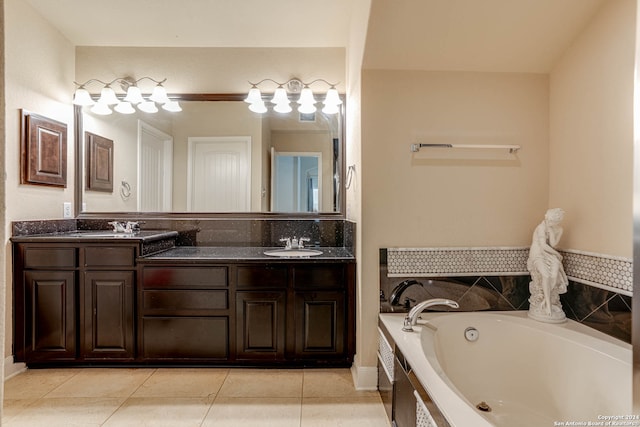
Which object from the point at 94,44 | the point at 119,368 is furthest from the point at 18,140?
the point at 119,368

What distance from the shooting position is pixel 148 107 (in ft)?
9.27

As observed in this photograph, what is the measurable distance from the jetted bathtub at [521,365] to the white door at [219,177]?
5.25ft

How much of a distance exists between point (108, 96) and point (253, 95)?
1209mm

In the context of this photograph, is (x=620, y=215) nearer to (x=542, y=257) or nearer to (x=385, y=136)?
(x=542, y=257)

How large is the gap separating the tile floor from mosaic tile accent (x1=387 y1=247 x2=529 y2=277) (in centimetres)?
81

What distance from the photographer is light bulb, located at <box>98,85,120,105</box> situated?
8.98 ft

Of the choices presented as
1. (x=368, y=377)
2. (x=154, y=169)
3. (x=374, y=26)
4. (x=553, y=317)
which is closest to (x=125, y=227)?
(x=154, y=169)

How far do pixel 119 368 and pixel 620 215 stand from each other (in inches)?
123

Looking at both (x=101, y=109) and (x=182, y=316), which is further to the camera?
(x=101, y=109)

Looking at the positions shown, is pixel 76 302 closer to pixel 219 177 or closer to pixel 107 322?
pixel 107 322

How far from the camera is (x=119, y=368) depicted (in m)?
2.30

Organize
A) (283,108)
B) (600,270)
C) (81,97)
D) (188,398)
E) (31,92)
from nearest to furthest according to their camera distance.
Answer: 1. (600,270)
2. (188,398)
3. (31,92)
4. (81,97)
5. (283,108)

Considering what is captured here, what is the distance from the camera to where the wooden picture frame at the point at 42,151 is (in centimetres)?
230

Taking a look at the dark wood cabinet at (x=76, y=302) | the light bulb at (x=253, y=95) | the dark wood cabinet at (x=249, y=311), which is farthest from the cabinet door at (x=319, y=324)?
the light bulb at (x=253, y=95)
